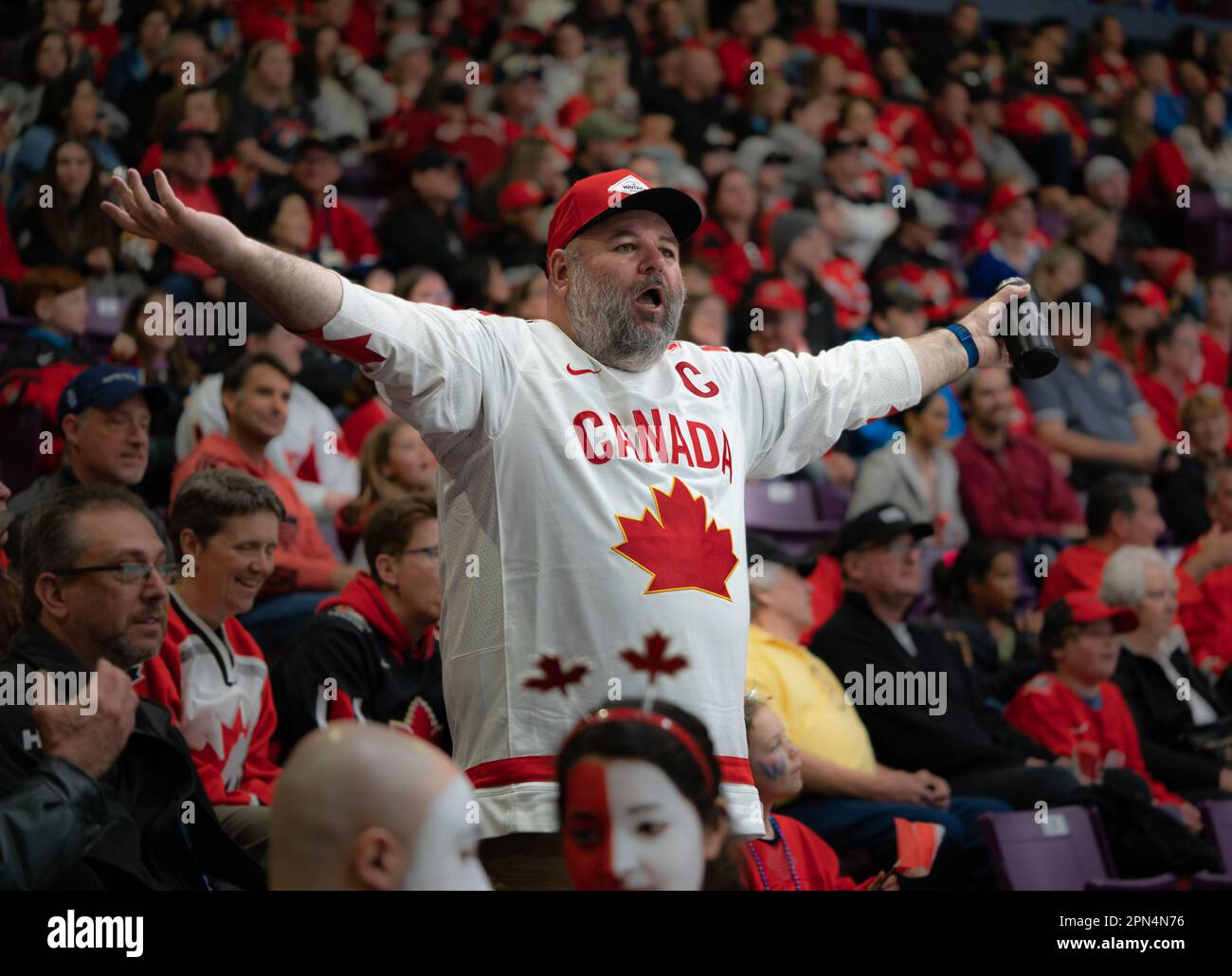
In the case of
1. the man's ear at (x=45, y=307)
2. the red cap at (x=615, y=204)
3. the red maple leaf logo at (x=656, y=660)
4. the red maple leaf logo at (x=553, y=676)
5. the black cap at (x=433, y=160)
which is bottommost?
the red maple leaf logo at (x=656, y=660)

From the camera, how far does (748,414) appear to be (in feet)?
10.7

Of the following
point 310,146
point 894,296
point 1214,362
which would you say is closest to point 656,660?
point 310,146

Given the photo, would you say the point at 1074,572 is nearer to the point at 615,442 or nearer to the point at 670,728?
the point at 615,442

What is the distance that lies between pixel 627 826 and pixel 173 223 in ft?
4.08

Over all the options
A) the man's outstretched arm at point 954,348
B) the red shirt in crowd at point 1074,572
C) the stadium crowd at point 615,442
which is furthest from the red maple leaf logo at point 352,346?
the red shirt in crowd at point 1074,572

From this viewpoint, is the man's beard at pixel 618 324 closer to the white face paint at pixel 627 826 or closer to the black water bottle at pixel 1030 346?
the black water bottle at pixel 1030 346

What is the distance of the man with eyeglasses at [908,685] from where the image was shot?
5.12 m

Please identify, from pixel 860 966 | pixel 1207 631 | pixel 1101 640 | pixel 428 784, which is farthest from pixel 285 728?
pixel 1207 631

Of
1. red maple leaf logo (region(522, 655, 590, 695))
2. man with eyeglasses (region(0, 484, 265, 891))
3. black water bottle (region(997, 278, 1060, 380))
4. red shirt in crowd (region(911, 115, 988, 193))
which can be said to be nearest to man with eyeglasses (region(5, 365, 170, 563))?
man with eyeglasses (region(0, 484, 265, 891))

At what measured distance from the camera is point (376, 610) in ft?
14.3

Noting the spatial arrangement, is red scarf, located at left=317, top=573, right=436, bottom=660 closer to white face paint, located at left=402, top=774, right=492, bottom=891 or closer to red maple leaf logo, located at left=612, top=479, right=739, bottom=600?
red maple leaf logo, located at left=612, top=479, right=739, bottom=600

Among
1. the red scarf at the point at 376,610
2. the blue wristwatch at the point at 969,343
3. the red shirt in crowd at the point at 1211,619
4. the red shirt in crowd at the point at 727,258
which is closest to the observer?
the blue wristwatch at the point at 969,343

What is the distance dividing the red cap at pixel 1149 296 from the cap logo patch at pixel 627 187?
6.68m

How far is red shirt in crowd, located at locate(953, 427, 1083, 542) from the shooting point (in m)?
7.08
